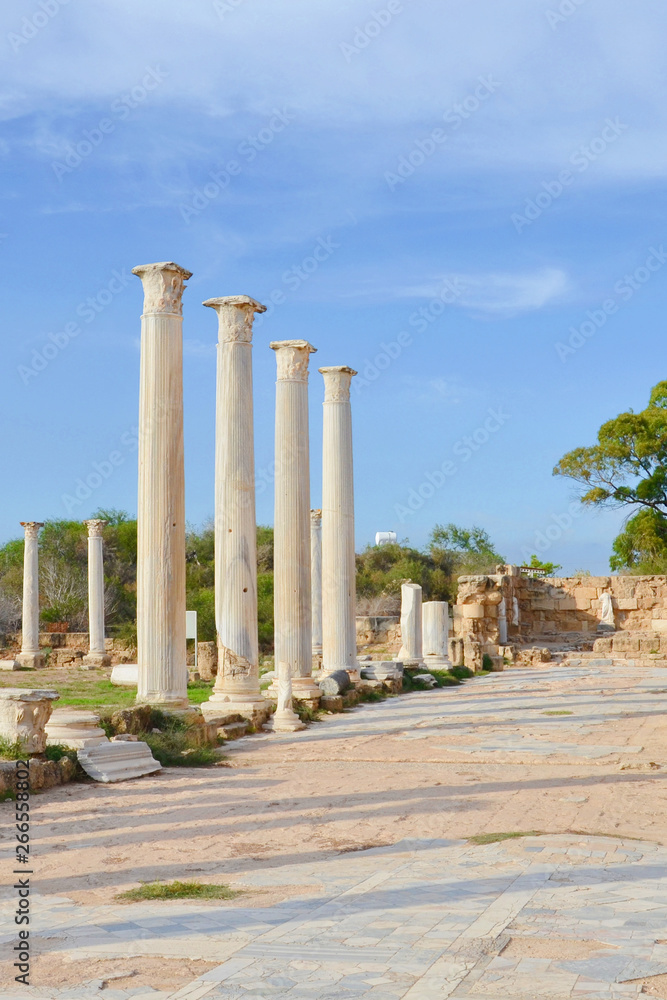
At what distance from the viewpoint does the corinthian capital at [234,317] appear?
52.1 ft

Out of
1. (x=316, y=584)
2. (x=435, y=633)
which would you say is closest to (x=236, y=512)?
(x=435, y=633)

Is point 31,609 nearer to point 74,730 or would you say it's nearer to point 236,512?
point 236,512

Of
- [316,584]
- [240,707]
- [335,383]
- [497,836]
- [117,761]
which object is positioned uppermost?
[335,383]

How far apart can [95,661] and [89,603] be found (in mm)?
2090

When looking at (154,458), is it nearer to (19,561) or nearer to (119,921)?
(119,921)

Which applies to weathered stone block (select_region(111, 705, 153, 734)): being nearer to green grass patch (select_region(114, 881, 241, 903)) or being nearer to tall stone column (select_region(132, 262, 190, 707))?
tall stone column (select_region(132, 262, 190, 707))

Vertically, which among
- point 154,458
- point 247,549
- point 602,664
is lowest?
point 602,664

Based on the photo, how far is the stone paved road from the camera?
437 centimetres

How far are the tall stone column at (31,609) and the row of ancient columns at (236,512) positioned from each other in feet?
54.3

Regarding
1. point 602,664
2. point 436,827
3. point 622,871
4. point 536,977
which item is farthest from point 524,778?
point 602,664

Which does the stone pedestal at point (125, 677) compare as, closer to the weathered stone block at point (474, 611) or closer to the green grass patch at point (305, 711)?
the green grass patch at point (305, 711)

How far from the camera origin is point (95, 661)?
32.3 metres

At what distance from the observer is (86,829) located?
843 cm

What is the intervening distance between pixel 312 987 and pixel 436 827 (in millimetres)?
3994
